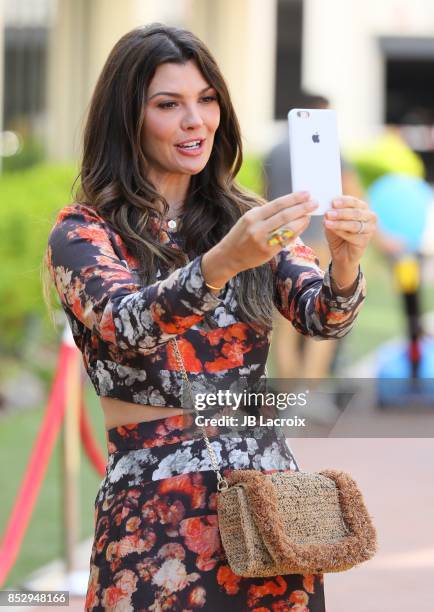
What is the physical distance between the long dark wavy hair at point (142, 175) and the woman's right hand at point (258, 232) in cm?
36

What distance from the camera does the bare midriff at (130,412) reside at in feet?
7.94

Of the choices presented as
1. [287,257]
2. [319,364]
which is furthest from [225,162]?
[319,364]

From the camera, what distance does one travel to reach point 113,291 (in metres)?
2.28

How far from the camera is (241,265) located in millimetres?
2119

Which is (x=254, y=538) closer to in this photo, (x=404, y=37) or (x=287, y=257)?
(x=287, y=257)

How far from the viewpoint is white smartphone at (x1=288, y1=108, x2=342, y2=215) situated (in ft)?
7.32

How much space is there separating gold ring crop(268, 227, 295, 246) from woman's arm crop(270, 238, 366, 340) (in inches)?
14.7

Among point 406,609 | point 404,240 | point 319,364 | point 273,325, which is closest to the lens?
point 273,325

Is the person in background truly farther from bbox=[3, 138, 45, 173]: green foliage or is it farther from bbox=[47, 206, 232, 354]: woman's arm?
bbox=[3, 138, 45, 173]: green foliage

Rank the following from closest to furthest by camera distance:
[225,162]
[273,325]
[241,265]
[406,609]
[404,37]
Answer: [241,265], [273,325], [225,162], [406,609], [404,37]

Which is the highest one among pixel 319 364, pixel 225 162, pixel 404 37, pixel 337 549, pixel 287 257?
pixel 404 37

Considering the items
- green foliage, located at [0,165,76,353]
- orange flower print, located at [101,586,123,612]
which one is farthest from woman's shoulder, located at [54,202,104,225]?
green foliage, located at [0,165,76,353]

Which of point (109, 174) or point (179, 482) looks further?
point (109, 174)

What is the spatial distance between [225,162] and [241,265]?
2.11 feet
